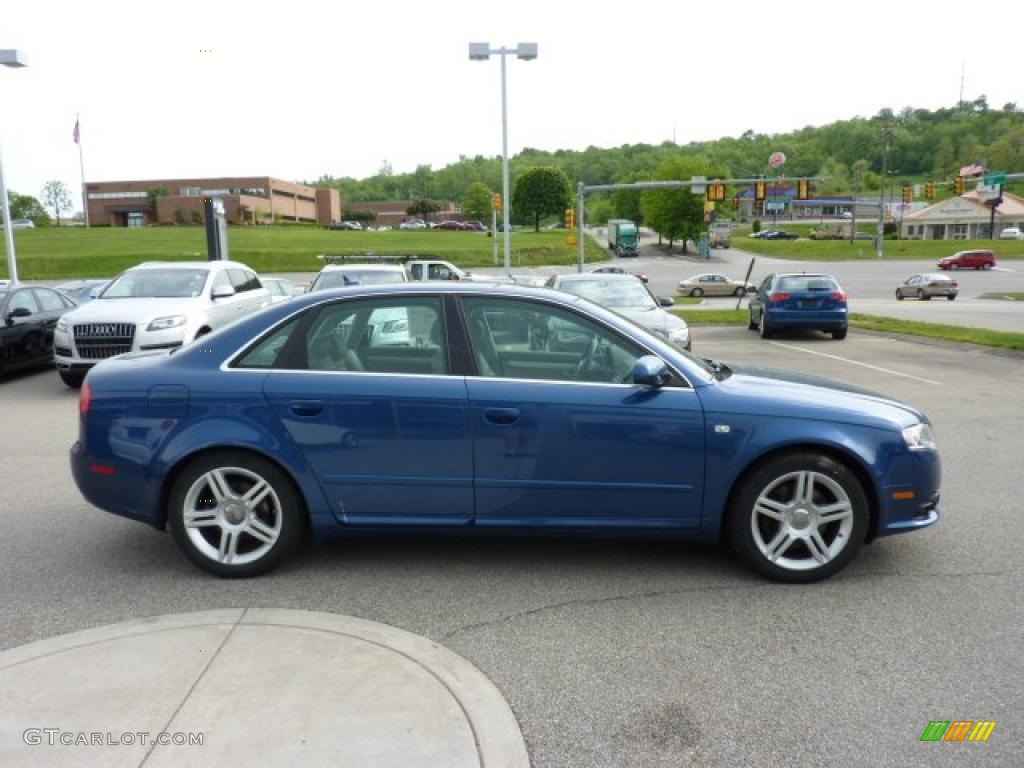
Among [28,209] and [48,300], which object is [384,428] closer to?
[48,300]

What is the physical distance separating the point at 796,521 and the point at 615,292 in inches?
364

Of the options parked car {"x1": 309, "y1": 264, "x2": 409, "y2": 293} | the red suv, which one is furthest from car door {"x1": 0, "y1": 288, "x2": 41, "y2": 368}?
the red suv

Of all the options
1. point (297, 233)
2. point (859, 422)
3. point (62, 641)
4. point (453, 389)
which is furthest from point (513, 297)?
point (297, 233)

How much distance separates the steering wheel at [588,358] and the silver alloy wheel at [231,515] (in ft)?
5.66

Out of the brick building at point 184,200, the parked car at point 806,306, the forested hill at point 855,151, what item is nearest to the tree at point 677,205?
the forested hill at point 855,151

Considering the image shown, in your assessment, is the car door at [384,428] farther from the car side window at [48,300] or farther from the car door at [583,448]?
the car side window at [48,300]

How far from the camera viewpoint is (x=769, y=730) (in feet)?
9.59

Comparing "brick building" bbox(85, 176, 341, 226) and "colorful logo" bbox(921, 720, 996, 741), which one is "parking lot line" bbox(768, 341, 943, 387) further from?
"brick building" bbox(85, 176, 341, 226)

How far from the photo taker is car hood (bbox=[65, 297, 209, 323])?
35.3 feet

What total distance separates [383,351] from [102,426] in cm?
156

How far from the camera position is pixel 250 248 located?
229ft

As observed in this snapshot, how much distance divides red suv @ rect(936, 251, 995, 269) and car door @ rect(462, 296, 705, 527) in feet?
216

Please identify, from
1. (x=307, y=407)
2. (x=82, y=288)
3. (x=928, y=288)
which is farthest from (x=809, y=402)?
(x=928, y=288)

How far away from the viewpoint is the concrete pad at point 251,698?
8.97 feet
